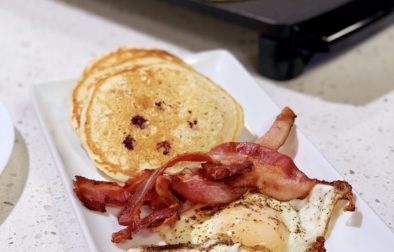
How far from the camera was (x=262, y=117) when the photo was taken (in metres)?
1.14

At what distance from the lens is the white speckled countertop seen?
1034mm

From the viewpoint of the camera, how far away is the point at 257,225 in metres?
0.86

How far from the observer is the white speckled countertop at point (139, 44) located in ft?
3.39

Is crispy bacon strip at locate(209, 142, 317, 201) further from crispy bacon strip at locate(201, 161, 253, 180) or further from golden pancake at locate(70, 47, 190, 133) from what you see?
golden pancake at locate(70, 47, 190, 133)

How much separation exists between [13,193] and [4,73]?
49 cm

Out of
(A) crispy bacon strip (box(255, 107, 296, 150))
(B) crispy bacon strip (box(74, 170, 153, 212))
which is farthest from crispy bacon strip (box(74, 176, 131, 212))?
(A) crispy bacon strip (box(255, 107, 296, 150))

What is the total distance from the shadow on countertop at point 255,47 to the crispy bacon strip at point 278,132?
300 millimetres

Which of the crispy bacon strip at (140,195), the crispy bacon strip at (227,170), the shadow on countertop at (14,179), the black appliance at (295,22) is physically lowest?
the shadow on countertop at (14,179)

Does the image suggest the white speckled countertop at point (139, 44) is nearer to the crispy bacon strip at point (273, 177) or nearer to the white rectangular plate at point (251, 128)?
the white rectangular plate at point (251, 128)

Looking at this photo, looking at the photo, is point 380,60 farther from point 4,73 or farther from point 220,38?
point 4,73

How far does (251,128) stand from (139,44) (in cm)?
55

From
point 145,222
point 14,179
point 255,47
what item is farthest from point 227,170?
point 255,47

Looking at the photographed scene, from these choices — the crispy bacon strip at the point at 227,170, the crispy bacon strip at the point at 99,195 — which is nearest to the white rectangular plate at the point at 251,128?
the crispy bacon strip at the point at 99,195

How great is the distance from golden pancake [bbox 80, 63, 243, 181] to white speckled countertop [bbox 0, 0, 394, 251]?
5.2 inches
